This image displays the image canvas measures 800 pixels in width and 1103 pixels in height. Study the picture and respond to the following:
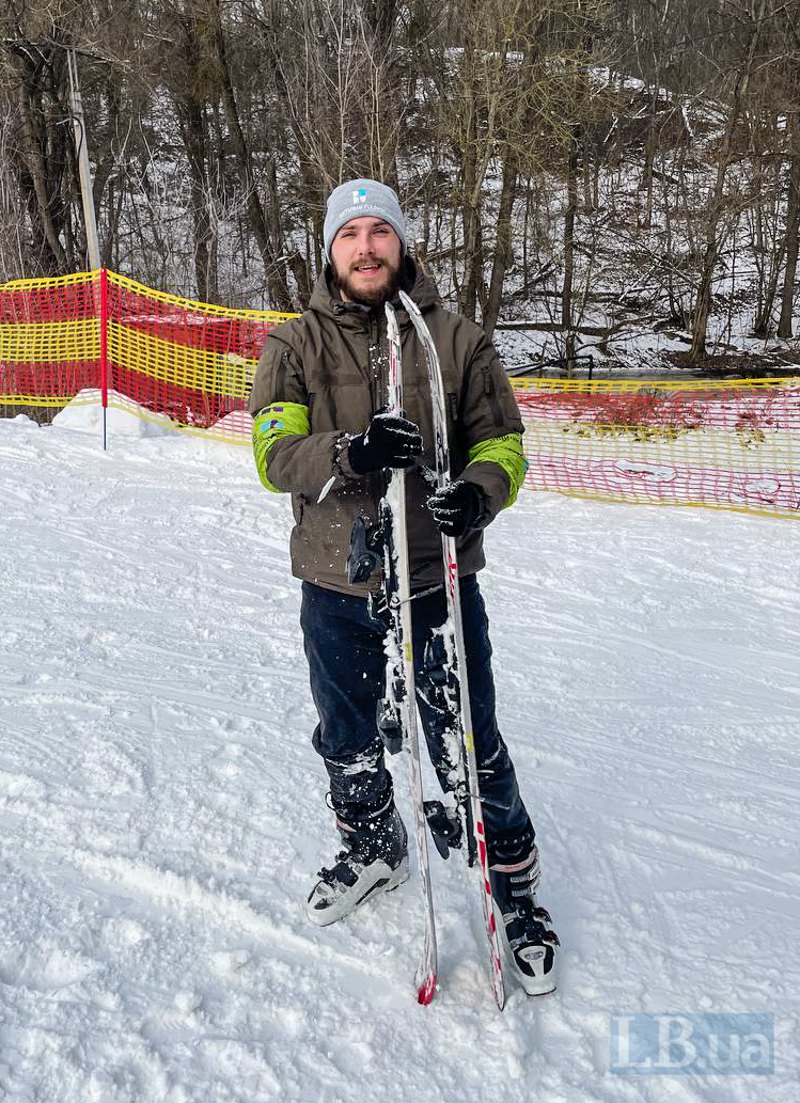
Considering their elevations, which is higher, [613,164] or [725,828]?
[613,164]

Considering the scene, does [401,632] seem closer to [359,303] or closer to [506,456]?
[506,456]

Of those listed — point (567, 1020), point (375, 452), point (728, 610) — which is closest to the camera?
point (375, 452)

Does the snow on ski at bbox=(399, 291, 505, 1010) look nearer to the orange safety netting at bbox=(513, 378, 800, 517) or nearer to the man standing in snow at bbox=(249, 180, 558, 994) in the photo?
the man standing in snow at bbox=(249, 180, 558, 994)

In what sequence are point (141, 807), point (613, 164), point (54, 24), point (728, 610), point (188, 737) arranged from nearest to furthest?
point (141, 807)
point (188, 737)
point (728, 610)
point (54, 24)
point (613, 164)

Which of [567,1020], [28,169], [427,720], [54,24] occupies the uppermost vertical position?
[54,24]

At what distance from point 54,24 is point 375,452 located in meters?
16.4

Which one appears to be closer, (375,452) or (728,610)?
(375,452)

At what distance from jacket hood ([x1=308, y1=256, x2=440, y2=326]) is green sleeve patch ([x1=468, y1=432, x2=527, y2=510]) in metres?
0.39

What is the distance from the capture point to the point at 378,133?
14.2 meters

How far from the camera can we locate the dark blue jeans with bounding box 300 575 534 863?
2170 mm

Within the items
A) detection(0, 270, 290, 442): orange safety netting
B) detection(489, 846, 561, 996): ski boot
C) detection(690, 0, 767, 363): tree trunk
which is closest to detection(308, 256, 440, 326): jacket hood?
detection(489, 846, 561, 996): ski boot

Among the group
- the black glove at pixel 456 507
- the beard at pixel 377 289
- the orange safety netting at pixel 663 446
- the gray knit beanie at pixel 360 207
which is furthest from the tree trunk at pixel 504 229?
the black glove at pixel 456 507

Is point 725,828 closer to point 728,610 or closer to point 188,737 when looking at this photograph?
point 188,737

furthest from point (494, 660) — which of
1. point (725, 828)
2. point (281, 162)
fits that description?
point (281, 162)
